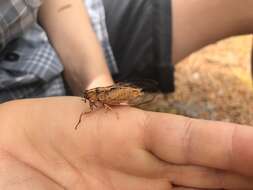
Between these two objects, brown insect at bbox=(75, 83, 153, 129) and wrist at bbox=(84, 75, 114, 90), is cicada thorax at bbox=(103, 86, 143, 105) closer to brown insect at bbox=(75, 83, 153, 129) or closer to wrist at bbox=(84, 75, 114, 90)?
brown insect at bbox=(75, 83, 153, 129)

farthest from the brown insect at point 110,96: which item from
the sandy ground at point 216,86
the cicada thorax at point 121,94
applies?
Result: the sandy ground at point 216,86

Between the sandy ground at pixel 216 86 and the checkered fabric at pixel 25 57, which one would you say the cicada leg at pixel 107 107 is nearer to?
the checkered fabric at pixel 25 57

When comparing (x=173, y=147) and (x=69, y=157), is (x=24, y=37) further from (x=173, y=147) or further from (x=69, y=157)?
(x=173, y=147)

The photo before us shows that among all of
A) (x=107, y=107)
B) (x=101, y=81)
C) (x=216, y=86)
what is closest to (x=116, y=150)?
(x=107, y=107)

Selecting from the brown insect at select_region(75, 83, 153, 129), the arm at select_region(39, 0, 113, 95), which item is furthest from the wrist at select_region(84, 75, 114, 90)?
the brown insect at select_region(75, 83, 153, 129)

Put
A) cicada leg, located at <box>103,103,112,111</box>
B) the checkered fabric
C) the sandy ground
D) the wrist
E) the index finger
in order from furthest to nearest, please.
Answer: the sandy ground, the wrist, the checkered fabric, cicada leg, located at <box>103,103,112,111</box>, the index finger
